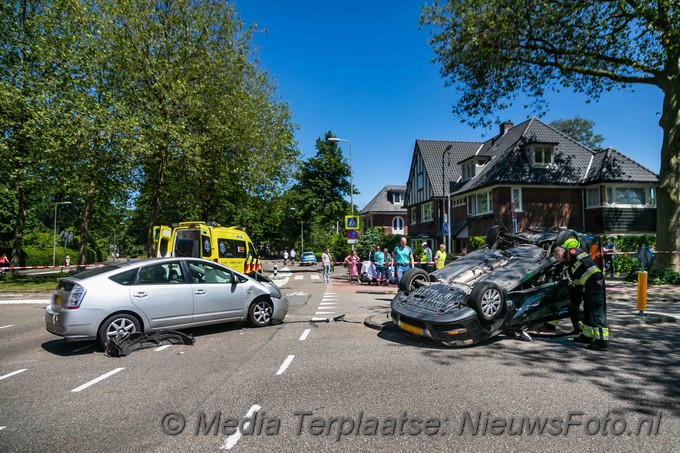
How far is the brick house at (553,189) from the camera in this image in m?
28.3

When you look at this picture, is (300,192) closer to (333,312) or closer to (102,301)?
(333,312)

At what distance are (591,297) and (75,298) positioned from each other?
7.75 metres

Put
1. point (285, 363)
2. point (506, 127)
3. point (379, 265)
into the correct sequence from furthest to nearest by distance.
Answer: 1. point (506, 127)
2. point (379, 265)
3. point (285, 363)

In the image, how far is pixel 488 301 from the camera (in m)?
6.26

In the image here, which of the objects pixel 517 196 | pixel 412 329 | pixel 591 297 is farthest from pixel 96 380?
pixel 517 196

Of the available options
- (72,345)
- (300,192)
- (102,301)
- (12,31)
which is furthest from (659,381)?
(300,192)

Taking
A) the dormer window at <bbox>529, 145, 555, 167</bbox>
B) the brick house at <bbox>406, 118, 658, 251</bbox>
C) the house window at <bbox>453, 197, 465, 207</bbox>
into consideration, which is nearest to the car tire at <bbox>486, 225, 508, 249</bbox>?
the brick house at <bbox>406, 118, 658, 251</bbox>

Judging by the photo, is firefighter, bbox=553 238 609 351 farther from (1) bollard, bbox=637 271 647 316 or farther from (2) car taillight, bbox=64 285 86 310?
(2) car taillight, bbox=64 285 86 310

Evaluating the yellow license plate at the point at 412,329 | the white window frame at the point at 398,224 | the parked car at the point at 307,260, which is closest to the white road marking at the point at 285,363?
the yellow license plate at the point at 412,329

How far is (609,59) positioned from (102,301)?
19.4 m

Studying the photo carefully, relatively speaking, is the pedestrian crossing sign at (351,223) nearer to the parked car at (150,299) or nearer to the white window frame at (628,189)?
the parked car at (150,299)

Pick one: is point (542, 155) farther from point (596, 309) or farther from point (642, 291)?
point (596, 309)

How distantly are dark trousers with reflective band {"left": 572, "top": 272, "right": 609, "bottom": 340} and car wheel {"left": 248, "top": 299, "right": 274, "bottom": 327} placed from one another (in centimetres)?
561

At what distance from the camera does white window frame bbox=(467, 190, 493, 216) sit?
29.5 meters
